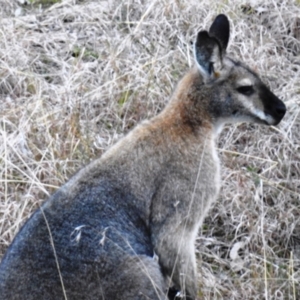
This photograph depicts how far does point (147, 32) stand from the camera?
800 cm

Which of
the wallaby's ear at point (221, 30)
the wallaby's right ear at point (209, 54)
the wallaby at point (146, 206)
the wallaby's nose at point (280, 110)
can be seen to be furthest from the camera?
the wallaby's ear at point (221, 30)

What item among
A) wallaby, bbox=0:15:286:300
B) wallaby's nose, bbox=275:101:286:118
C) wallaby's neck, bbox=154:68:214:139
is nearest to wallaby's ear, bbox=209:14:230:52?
wallaby, bbox=0:15:286:300

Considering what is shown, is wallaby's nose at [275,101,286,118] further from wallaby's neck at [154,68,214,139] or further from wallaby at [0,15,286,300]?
wallaby's neck at [154,68,214,139]

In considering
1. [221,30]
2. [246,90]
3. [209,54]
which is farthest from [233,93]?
[221,30]

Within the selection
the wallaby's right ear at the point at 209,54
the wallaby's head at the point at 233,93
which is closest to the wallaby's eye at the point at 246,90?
the wallaby's head at the point at 233,93

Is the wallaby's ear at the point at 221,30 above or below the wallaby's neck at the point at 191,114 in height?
above

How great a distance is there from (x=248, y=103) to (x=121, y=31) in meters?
2.69

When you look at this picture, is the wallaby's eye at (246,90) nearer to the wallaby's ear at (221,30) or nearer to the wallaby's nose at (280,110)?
the wallaby's nose at (280,110)

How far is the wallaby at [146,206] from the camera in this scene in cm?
493

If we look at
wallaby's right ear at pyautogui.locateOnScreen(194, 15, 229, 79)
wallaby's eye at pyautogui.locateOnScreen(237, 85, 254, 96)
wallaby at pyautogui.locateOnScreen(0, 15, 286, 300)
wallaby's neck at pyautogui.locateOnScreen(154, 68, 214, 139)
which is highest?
wallaby's right ear at pyautogui.locateOnScreen(194, 15, 229, 79)

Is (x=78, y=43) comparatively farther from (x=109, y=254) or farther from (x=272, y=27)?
(x=109, y=254)

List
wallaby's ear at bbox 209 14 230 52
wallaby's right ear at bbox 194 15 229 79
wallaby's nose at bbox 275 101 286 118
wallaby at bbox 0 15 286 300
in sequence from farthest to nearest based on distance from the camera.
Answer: wallaby's ear at bbox 209 14 230 52, wallaby's nose at bbox 275 101 286 118, wallaby's right ear at bbox 194 15 229 79, wallaby at bbox 0 15 286 300

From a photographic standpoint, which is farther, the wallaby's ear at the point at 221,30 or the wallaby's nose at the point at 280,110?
the wallaby's ear at the point at 221,30

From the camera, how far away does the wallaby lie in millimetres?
4930
